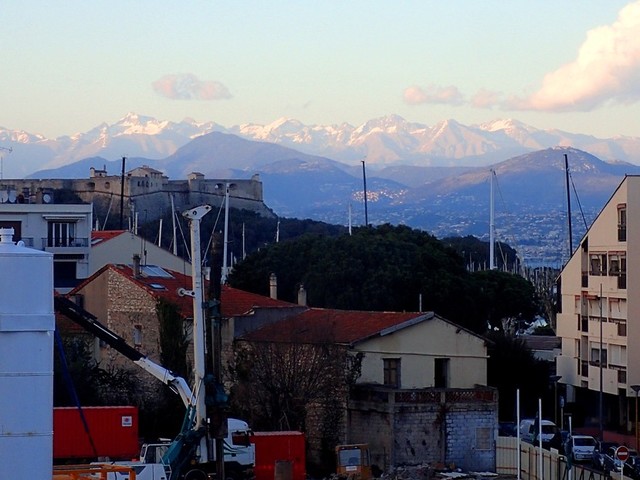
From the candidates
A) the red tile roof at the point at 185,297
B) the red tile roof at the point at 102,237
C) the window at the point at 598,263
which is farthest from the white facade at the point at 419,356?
the red tile roof at the point at 102,237

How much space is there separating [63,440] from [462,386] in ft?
41.8

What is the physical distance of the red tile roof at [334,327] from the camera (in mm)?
37281

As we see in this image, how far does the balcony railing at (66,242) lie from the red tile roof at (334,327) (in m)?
27.7

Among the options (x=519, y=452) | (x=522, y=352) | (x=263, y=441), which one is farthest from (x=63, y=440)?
(x=522, y=352)

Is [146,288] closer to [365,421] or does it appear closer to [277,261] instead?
[365,421]

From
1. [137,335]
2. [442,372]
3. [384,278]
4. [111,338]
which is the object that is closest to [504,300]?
[384,278]

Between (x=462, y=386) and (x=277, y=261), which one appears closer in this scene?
(x=462, y=386)

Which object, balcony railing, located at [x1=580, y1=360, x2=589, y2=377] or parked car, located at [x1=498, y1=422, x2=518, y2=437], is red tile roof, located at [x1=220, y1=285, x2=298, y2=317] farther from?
balcony railing, located at [x1=580, y1=360, x2=589, y2=377]

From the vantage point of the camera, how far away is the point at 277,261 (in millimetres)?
62531

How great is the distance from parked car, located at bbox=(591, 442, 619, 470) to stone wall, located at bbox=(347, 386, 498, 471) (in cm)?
284

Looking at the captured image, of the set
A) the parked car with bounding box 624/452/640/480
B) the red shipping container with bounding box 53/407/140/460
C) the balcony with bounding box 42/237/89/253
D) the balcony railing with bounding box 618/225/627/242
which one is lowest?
the parked car with bounding box 624/452/640/480

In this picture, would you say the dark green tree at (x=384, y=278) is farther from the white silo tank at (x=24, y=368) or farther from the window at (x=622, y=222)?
the white silo tank at (x=24, y=368)

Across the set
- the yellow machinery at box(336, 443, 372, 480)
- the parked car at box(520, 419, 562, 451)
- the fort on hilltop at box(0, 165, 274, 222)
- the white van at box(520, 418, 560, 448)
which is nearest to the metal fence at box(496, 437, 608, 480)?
the parked car at box(520, 419, 562, 451)

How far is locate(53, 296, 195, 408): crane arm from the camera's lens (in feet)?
81.4
